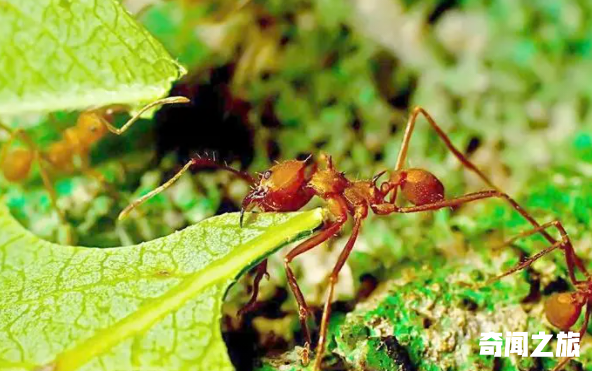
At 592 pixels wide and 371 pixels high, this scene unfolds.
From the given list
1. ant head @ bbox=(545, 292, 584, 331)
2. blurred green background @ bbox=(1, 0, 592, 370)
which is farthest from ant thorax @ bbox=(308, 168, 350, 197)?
ant head @ bbox=(545, 292, 584, 331)

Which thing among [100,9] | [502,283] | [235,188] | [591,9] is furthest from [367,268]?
[591,9]

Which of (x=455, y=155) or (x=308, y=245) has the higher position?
(x=455, y=155)

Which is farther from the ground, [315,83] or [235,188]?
[315,83]

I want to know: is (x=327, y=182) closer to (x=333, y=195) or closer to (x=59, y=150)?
(x=333, y=195)

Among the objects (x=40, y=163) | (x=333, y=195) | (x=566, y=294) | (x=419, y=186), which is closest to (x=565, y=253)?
(x=566, y=294)

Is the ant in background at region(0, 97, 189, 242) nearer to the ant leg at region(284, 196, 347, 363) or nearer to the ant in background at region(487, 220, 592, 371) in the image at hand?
the ant leg at region(284, 196, 347, 363)

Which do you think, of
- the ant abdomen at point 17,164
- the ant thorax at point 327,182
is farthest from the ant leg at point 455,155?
the ant abdomen at point 17,164

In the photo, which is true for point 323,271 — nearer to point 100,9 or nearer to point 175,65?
point 175,65
